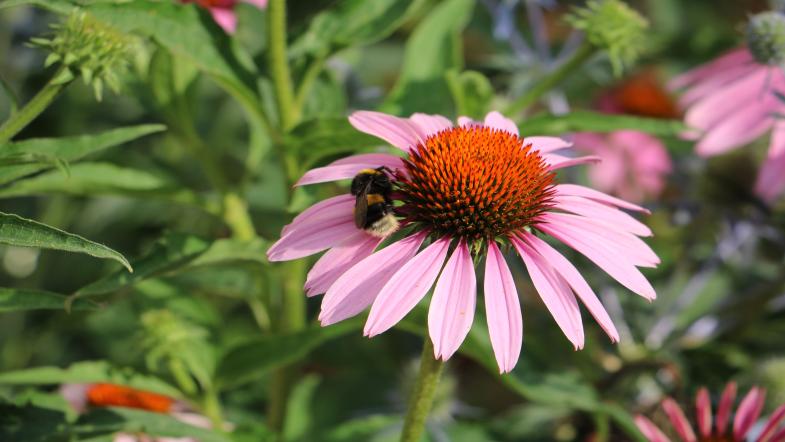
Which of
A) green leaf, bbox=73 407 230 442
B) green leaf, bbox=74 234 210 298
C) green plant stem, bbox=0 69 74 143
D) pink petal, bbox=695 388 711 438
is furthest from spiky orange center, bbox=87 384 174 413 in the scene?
pink petal, bbox=695 388 711 438

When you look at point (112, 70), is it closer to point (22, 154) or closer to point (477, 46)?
point (22, 154)

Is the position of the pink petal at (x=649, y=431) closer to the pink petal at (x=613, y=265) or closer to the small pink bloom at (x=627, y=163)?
the pink petal at (x=613, y=265)

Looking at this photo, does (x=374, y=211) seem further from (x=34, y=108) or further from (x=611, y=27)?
(x=611, y=27)

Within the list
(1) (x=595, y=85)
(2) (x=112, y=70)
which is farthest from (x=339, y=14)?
(1) (x=595, y=85)

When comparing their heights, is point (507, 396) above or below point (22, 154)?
below

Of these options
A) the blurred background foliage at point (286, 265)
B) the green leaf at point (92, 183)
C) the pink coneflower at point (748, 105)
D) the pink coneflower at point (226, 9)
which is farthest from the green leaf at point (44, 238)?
the pink coneflower at point (748, 105)
